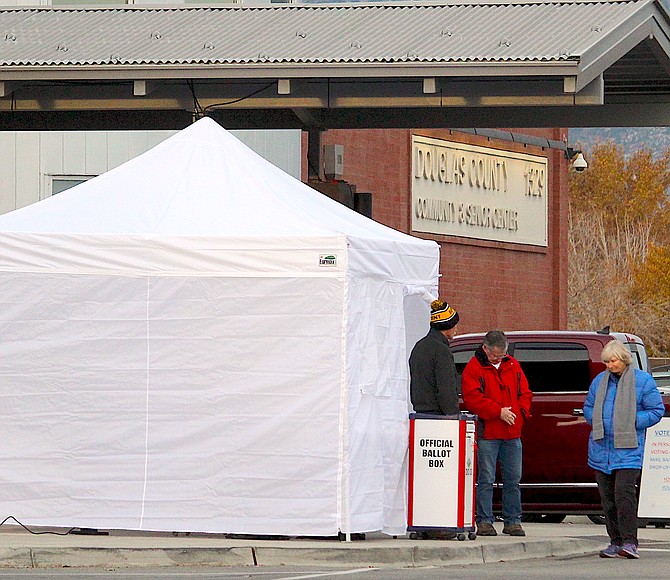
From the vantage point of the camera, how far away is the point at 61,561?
11.2 m

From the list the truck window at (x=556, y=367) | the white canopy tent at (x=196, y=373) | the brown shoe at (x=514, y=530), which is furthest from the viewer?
the truck window at (x=556, y=367)

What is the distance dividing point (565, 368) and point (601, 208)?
65.7m

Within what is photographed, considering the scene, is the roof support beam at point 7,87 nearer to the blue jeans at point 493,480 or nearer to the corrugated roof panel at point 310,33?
the corrugated roof panel at point 310,33

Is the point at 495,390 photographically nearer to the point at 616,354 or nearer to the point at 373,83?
the point at 616,354

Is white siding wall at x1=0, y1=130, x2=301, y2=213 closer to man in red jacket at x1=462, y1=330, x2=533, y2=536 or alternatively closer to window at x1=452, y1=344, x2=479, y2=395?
window at x1=452, y1=344, x2=479, y2=395

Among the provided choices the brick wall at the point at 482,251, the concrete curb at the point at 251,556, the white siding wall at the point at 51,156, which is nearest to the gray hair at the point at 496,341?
the concrete curb at the point at 251,556

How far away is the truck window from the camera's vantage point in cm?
1594

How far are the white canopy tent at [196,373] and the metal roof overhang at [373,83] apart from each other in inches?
166

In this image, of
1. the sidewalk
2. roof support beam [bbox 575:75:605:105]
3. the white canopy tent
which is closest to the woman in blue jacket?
the sidewalk

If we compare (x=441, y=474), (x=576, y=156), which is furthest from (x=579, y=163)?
(x=441, y=474)

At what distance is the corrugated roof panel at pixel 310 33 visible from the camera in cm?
1672

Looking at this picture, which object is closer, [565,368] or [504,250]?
[565,368]

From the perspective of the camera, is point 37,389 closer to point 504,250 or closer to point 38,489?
point 38,489

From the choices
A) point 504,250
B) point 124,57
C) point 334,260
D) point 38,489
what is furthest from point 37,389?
point 504,250
